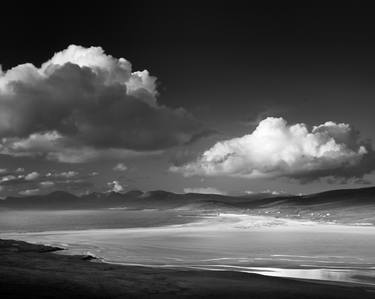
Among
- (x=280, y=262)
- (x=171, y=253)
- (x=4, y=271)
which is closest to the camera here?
(x=4, y=271)

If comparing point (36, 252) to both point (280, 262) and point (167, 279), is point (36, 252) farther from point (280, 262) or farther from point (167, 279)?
point (280, 262)

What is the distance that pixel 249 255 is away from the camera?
180 feet

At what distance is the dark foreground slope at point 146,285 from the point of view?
28.1 metres

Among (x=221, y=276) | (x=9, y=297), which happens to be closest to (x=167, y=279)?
(x=221, y=276)

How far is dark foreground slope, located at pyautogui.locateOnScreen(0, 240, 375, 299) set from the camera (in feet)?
92.3

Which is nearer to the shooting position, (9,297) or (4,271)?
(9,297)

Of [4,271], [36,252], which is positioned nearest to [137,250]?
[36,252]

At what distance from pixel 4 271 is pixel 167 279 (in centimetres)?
1221

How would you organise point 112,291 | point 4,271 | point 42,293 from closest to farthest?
point 42,293
point 112,291
point 4,271

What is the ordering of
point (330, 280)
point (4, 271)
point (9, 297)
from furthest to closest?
point (330, 280), point (4, 271), point (9, 297)

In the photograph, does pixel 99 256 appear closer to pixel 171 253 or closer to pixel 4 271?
pixel 171 253

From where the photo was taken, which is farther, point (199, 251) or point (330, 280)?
point (199, 251)

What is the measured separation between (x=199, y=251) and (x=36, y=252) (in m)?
20.8

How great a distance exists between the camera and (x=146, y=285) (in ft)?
102
